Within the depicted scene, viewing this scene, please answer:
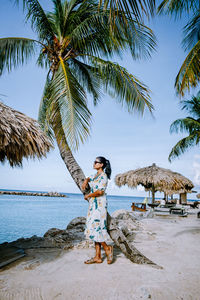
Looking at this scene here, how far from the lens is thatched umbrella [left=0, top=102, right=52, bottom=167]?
9.80 ft

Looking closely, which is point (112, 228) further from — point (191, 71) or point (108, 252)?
point (191, 71)

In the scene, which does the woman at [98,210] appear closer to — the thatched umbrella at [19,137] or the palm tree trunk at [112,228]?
the palm tree trunk at [112,228]

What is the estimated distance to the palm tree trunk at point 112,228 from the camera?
3.16m

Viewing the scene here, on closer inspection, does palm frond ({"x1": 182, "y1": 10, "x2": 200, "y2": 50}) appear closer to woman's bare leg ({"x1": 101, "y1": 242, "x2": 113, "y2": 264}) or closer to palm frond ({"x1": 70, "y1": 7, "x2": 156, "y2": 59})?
palm frond ({"x1": 70, "y1": 7, "x2": 156, "y2": 59})

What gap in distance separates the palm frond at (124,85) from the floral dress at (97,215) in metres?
2.14

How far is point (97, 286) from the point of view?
235 cm

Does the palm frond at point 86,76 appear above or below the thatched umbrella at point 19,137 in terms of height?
above

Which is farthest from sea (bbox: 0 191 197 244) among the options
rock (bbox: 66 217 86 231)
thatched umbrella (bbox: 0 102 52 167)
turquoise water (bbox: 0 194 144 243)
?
thatched umbrella (bbox: 0 102 52 167)

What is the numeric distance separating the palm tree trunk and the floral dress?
32 cm

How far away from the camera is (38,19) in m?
4.82

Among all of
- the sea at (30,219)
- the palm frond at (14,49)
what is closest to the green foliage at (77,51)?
the palm frond at (14,49)

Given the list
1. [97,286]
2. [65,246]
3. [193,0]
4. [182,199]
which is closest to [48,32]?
[193,0]

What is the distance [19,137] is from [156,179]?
9.17 metres

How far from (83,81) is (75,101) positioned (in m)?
2.02
